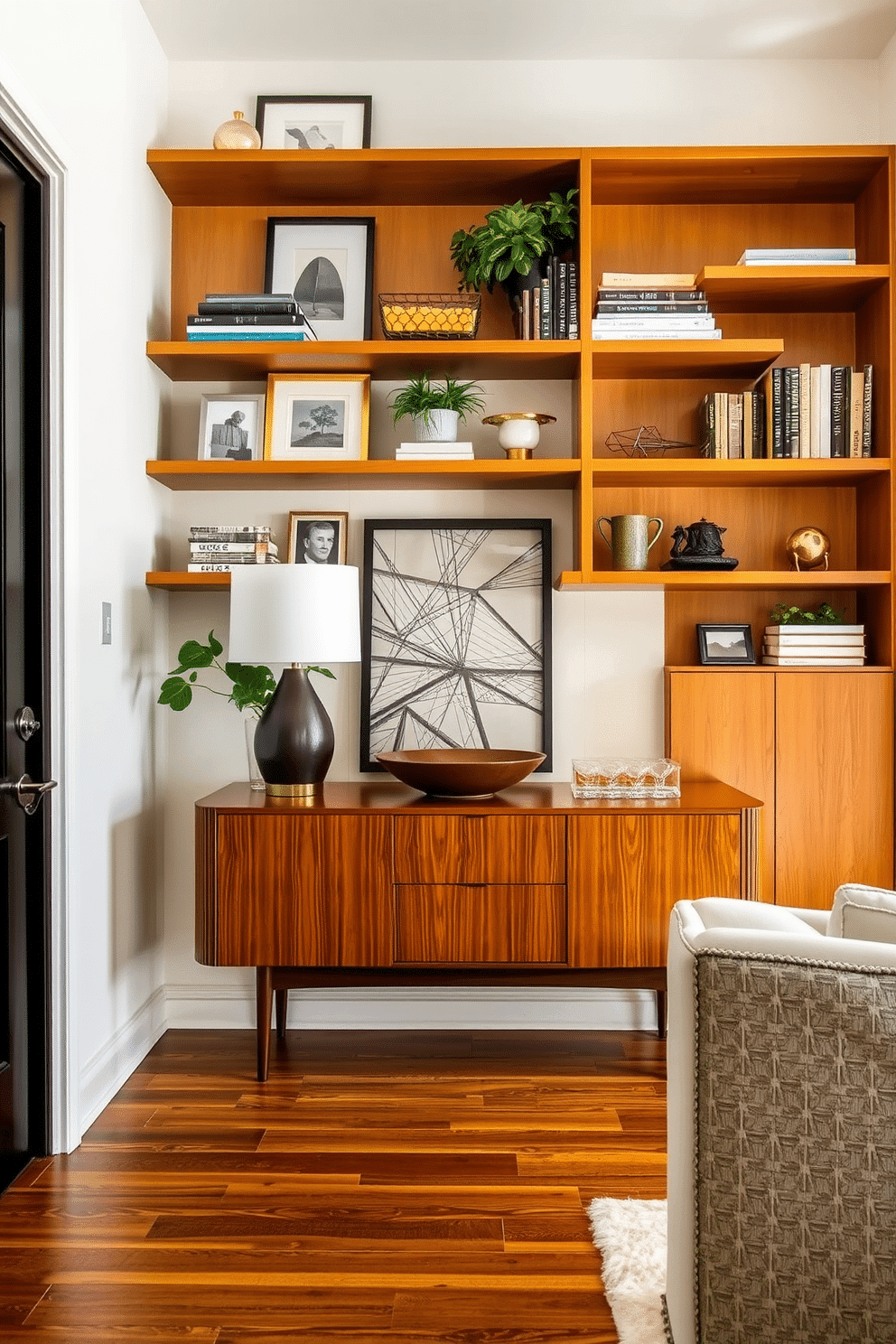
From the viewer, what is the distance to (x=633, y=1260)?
6.36 ft

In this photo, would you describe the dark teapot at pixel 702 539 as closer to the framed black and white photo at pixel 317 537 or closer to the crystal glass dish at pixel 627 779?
the crystal glass dish at pixel 627 779

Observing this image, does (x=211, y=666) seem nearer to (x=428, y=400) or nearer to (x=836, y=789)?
(x=428, y=400)

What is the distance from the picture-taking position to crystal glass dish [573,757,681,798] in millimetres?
2859

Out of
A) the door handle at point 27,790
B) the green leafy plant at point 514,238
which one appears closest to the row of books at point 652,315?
the green leafy plant at point 514,238

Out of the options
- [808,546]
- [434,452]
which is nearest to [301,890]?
[434,452]

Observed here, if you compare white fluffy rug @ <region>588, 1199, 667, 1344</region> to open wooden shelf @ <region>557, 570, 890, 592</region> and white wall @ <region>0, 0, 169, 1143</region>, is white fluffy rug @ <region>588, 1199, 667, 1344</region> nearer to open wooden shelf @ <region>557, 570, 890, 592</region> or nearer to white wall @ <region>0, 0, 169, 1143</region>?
white wall @ <region>0, 0, 169, 1143</region>

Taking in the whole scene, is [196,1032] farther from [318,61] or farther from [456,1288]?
[318,61]

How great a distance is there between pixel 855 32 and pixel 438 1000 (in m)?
3.11

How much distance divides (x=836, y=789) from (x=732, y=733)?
1.09 ft

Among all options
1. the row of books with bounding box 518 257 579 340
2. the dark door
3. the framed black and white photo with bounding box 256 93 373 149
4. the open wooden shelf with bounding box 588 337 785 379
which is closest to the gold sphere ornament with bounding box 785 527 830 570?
the open wooden shelf with bounding box 588 337 785 379

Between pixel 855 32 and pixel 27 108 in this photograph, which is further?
pixel 855 32

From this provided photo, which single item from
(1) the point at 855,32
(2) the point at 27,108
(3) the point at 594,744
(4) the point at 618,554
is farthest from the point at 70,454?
(1) the point at 855,32

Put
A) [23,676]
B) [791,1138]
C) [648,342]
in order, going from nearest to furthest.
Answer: [791,1138]
[23,676]
[648,342]

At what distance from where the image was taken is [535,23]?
312cm
